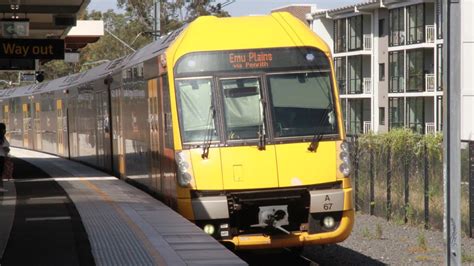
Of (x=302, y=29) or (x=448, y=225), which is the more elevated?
(x=302, y=29)

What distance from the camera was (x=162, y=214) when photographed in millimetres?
12344

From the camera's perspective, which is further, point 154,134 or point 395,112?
point 395,112

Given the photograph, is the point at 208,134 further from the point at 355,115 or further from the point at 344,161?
the point at 355,115

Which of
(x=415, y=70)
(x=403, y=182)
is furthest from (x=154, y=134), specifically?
(x=415, y=70)

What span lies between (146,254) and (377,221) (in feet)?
33.7

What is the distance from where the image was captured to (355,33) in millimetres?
65562

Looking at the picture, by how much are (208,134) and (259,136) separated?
24.5 inches

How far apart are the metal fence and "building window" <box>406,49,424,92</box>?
119 ft

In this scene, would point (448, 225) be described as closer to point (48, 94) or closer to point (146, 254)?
point (146, 254)

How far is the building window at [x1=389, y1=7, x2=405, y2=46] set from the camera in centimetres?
5903

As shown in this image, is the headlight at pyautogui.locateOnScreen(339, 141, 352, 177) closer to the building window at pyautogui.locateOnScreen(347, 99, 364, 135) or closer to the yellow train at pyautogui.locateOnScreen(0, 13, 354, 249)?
the yellow train at pyautogui.locateOnScreen(0, 13, 354, 249)

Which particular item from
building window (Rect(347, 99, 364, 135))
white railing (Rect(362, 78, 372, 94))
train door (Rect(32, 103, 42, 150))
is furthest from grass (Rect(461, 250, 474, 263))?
building window (Rect(347, 99, 364, 135))

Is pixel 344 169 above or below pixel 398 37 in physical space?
below

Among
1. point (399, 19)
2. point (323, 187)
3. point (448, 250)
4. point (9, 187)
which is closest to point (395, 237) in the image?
point (323, 187)
